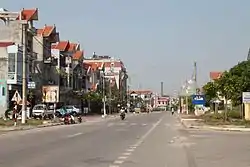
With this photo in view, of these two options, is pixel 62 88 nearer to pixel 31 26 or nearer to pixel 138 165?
pixel 31 26

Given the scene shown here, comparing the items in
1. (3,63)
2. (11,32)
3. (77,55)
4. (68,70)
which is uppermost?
(77,55)

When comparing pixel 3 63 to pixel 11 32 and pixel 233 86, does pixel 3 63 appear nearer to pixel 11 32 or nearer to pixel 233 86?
pixel 11 32

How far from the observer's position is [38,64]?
273 feet

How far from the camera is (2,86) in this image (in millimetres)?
66375

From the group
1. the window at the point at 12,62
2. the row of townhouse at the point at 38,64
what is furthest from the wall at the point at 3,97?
the window at the point at 12,62

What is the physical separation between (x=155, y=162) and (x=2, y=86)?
5201cm

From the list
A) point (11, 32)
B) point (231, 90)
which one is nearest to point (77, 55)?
point (11, 32)

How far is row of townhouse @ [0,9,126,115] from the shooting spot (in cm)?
6619

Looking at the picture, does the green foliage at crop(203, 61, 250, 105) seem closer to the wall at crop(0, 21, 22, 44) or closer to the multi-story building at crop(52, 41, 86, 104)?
the wall at crop(0, 21, 22, 44)

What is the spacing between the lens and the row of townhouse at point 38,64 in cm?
6619

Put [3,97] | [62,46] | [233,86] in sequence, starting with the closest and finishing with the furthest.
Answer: [233,86], [3,97], [62,46]

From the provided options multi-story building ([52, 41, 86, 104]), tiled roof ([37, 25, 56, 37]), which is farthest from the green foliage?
multi-story building ([52, 41, 86, 104])

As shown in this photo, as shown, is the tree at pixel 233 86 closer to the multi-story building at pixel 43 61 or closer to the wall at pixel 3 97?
the wall at pixel 3 97

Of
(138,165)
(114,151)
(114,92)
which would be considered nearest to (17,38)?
(114,151)
